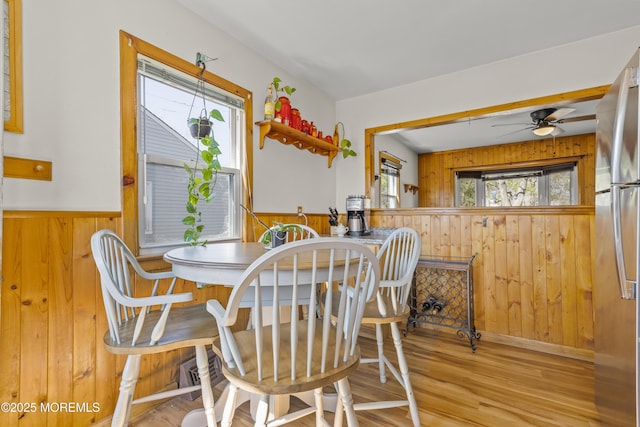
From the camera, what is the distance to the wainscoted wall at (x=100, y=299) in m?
1.26

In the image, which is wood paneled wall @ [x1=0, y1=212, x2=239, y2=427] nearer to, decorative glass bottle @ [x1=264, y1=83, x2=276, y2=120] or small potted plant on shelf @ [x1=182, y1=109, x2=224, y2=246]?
small potted plant on shelf @ [x1=182, y1=109, x2=224, y2=246]

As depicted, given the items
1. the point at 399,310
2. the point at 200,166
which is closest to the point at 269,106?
the point at 200,166

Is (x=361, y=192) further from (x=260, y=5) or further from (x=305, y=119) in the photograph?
(x=260, y=5)

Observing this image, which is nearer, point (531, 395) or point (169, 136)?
point (531, 395)

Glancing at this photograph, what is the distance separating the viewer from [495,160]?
455 cm

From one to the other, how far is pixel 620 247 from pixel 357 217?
79.3 inches

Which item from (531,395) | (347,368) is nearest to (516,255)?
(531,395)

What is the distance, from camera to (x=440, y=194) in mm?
4898

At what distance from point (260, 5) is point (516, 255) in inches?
107

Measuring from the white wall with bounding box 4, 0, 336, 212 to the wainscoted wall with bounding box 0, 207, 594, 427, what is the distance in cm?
12

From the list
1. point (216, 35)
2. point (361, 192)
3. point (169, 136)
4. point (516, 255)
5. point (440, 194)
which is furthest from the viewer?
point (440, 194)

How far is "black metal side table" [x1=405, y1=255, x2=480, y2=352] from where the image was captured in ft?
8.75

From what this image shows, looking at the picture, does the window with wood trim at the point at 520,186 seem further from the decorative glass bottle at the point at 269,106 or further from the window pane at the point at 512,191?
the decorative glass bottle at the point at 269,106

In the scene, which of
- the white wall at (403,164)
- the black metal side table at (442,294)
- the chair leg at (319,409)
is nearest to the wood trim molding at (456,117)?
the white wall at (403,164)
